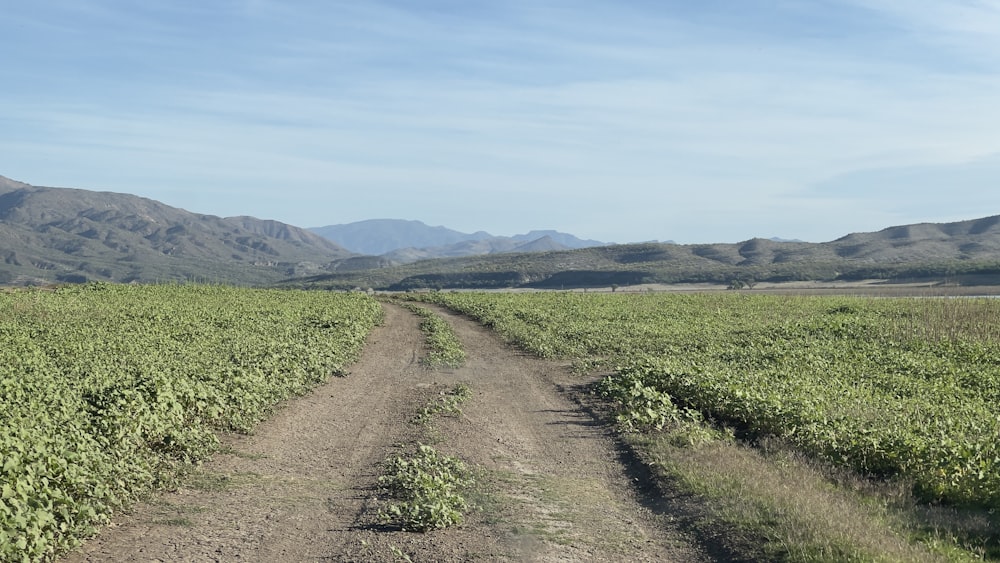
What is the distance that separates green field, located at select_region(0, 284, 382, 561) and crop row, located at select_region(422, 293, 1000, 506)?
7877mm

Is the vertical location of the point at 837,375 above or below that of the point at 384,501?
above

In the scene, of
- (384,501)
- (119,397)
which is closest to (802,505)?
(384,501)

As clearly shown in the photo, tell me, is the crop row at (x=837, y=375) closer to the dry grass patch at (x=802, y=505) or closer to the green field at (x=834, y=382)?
the green field at (x=834, y=382)

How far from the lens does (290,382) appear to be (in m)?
18.7

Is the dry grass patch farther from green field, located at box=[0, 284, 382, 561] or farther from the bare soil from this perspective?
green field, located at box=[0, 284, 382, 561]

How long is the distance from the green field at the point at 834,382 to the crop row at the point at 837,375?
0.11ft

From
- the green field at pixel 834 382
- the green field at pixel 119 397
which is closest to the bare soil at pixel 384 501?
the green field at pixel 119 397

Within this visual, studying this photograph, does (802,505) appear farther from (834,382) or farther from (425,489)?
(834,382)

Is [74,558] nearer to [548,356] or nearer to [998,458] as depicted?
[998,458]

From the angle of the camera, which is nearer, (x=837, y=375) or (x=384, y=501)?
(x=384, y=501)

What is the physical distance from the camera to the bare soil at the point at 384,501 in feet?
28.6

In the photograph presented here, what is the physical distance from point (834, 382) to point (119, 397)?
49.6 feet

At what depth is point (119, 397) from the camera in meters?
12.5

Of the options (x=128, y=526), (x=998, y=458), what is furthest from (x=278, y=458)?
(x=998, y=458)
